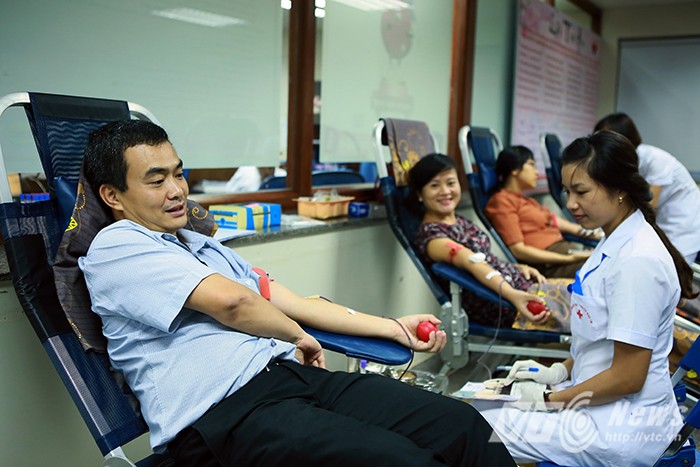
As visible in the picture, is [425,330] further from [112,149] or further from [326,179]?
[326,179]

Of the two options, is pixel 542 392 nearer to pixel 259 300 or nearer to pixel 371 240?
pixel 259 300

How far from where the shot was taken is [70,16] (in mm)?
1956

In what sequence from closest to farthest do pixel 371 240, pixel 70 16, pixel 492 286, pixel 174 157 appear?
pixel 174 157 < pixel 70 16 < pixel 492 286 < pixel 371 240

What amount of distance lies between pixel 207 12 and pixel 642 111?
5471 mm

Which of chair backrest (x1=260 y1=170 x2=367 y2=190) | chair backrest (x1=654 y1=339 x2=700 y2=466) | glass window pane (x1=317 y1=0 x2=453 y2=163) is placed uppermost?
glass window pane (x1=317 y1=0 x2=453 y2=163)

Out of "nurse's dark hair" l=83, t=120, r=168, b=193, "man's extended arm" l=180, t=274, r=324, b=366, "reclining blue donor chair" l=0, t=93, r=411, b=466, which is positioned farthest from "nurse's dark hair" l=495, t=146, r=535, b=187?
"nurse's dark hair" l=83, t=120, r=168, b=193

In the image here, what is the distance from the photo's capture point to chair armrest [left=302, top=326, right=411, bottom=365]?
1587 mm

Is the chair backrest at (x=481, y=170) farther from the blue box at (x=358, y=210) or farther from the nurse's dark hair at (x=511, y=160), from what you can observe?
the blue box at (x=358, y=210)

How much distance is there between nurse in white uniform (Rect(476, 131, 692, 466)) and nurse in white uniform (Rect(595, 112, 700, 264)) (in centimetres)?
179

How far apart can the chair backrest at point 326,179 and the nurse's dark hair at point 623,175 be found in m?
1.52

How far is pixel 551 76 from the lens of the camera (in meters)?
5.46

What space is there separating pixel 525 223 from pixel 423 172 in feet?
3.10

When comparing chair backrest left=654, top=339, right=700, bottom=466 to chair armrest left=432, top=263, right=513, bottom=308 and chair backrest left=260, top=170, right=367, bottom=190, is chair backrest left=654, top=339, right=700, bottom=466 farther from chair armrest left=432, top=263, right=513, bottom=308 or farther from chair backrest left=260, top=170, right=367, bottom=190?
chair backrest left=260, top=170, right=367, bottom=190

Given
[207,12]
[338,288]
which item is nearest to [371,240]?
[338,288]
